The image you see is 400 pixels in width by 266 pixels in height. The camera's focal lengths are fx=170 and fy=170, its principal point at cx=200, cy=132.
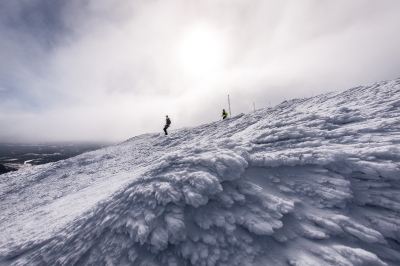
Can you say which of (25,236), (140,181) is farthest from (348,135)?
(25,236)

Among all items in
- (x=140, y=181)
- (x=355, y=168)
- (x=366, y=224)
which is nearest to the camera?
(x=366, y=224)

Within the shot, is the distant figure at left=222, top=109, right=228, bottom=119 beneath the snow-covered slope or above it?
above

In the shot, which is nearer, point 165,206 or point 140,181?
point 165,206

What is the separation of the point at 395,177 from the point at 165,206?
4.74 metres

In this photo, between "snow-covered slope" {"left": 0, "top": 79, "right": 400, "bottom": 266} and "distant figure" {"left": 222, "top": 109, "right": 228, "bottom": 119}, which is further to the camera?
"distant figure" {"left": 222, "top": 109, "right": 228, "bottom": 119}

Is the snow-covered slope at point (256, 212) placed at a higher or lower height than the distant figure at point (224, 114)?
lower

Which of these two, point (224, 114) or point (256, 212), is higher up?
point (224, 114)

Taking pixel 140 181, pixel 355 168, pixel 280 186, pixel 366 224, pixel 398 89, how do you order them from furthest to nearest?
1. pixel 398 89
2. pixel 140 181
3. pixel 280 186
4. pixel 355 168
5. pixel 366 224

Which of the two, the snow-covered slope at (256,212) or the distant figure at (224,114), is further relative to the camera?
the distant figure at (224,114)

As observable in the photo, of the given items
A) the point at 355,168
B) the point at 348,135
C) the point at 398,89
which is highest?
the point at 398,89

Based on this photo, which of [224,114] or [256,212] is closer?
[256,212]

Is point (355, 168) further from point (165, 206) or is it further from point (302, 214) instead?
point (165, 206)

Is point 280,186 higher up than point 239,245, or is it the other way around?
point 280,186

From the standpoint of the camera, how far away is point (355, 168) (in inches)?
149
